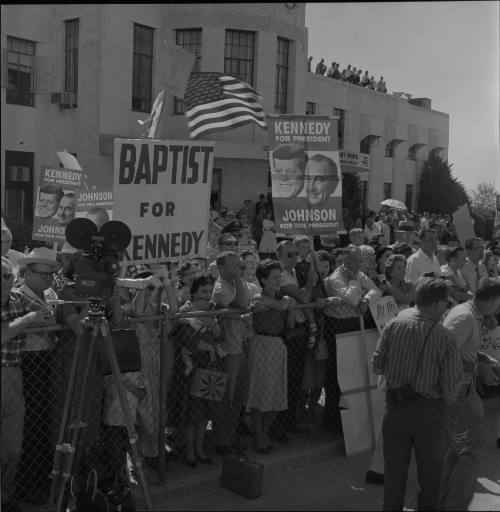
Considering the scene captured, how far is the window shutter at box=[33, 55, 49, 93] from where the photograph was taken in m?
22.3

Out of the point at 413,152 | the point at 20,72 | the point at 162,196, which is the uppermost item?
the point at 20,72

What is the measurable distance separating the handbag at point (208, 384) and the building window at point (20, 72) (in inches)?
712

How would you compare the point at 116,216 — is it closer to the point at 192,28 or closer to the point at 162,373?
the point at 162,373

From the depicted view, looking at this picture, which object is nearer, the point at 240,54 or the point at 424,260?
the point at 424,260

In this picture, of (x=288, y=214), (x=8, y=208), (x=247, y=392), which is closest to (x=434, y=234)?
(x=288, y=214)

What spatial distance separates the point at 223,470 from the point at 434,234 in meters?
5.24

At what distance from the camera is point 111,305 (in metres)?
5.17

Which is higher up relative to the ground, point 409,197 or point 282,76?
point 282,76

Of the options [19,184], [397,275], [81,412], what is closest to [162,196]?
[81,412]

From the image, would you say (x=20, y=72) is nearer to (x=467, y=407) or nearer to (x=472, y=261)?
(x=472, y=261)

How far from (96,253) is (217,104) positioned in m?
4.20

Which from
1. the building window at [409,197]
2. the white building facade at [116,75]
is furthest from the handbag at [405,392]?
the building window at [409,197]

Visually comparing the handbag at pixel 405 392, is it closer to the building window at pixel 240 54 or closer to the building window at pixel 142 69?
Result: the building window at pixel 142 69

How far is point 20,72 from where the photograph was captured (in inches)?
861
